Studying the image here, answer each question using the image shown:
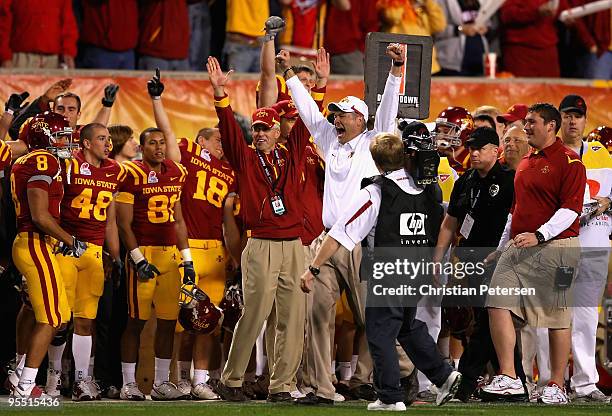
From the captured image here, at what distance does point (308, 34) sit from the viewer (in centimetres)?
1533

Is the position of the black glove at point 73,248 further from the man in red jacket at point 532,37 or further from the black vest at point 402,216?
the man in red jacket at point 532,37

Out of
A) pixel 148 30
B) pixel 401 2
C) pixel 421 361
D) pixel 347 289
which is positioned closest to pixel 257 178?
pixel 347 289

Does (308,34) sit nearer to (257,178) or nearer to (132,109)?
(132,109)

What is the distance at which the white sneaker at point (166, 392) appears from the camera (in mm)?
11500

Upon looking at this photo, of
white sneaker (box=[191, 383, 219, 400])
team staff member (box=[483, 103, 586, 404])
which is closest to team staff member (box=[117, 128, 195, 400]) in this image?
white sneaker (box=[191, 383, 219, 400])

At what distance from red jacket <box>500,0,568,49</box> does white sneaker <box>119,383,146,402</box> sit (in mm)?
7061

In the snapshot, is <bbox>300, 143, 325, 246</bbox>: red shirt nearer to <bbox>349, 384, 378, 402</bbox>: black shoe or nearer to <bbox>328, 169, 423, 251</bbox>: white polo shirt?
<bbox>349, 384, 378, 402</bbox>: black shoe

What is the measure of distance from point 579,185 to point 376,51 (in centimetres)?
181

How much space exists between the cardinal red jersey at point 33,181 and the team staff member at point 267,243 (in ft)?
4.23

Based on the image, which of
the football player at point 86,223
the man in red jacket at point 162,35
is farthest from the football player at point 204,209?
the man in red jacket at point 162,35

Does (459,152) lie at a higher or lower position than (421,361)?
higher

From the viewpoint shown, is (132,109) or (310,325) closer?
(310,325)

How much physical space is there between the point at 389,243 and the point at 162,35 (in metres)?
5.59

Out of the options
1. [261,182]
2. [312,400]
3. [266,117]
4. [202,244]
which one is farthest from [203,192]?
[312,400]
